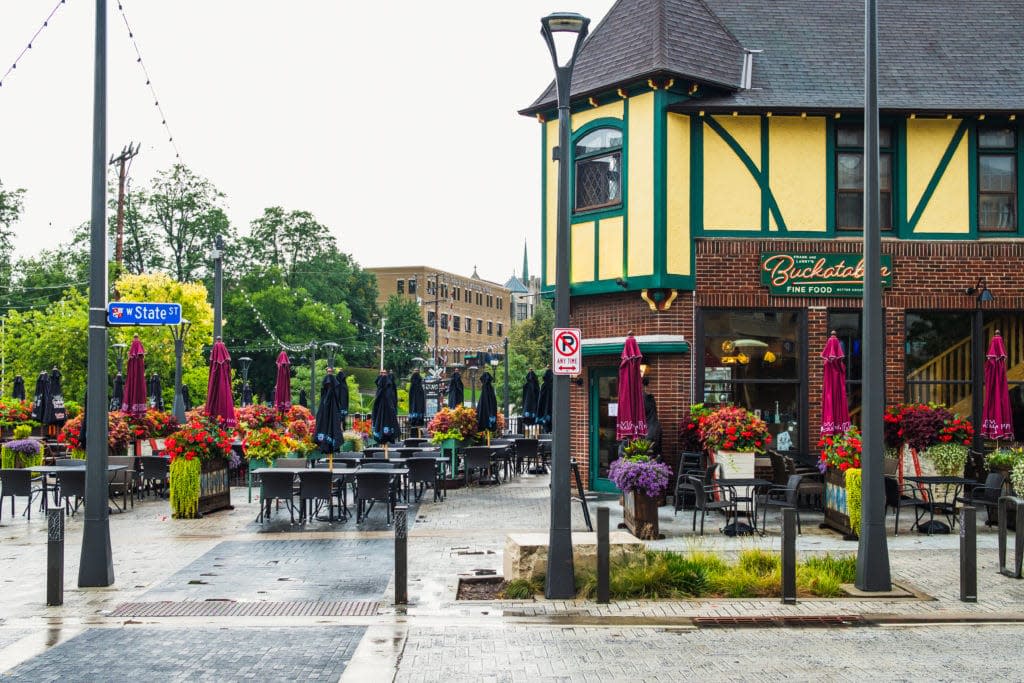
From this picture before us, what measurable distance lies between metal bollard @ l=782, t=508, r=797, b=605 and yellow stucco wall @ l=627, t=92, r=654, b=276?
8.65 meters

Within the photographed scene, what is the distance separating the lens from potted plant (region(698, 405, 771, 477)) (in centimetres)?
1748

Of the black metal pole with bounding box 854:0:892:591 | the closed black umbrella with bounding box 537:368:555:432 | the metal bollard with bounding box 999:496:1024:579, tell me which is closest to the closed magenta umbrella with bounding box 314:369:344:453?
the closed black umbrella with bounding box 537:368:555:432

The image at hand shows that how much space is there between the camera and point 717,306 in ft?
62.9

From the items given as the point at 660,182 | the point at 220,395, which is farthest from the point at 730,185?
the point at 220,395

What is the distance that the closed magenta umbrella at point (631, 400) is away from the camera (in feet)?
52.5

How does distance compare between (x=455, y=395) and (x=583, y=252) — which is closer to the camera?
(x=583, y=252)

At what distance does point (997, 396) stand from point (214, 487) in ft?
44.8

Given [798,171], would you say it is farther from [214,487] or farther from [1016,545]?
[214,487]

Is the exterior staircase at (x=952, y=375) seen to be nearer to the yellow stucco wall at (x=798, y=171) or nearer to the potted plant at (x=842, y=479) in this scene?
the yellow stucco wall at (x=798, y=171)

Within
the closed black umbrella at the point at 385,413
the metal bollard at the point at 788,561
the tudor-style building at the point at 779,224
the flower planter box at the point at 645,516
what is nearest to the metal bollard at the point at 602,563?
the metal bollard at the point at 788,561

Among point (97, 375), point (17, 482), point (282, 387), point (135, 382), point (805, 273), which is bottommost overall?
point (17, 482)

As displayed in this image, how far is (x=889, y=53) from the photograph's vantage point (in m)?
20.9

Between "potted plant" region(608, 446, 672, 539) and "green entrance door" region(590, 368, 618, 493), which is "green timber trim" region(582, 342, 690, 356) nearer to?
"green entrance door" region(590, 368, 618, 493)

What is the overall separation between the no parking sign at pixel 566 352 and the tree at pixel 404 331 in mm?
75043
